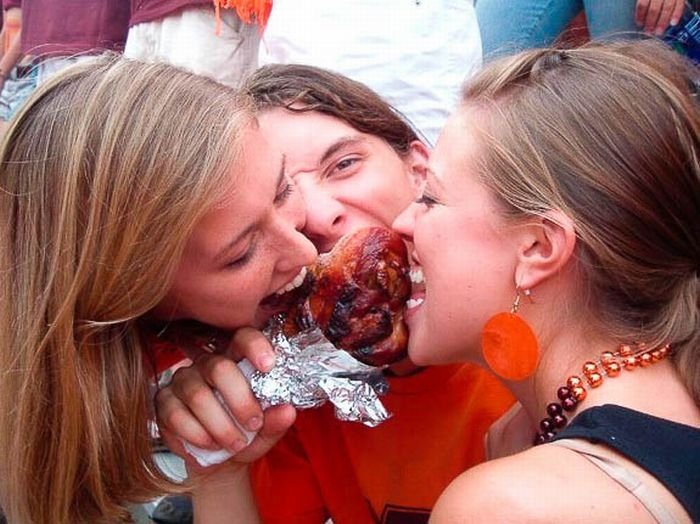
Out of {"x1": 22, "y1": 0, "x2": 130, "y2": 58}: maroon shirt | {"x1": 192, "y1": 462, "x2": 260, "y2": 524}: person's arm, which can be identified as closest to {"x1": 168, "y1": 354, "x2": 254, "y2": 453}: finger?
{"x1": 192, "y1": 462, "x2": 260, "y2": 524}: person's arm

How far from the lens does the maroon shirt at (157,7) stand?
8.87 ft

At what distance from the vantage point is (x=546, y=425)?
1.52 metres

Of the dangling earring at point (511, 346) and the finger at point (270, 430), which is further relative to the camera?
the finger at point (270, 430)

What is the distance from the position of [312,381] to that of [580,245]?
2.04ft

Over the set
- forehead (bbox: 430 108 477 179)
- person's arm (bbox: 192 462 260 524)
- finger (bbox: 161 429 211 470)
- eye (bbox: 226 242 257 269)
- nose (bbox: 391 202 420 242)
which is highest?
forehead (bbox: 430 108 477 179)

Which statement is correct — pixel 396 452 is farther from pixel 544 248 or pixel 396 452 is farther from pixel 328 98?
pixel 328 98

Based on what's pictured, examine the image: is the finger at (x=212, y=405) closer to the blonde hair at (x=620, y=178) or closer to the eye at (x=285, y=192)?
the eye at (x=285, y=192)

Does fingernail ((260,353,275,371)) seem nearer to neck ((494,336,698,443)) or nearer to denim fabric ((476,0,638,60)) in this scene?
neck ((494,336,698,443))

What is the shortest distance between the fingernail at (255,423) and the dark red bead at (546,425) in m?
0.54

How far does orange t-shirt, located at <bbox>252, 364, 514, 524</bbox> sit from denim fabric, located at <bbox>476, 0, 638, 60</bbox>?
107cm

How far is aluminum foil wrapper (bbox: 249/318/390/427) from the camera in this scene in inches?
67.3

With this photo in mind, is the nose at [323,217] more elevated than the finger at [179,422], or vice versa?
the nose at [323,217]

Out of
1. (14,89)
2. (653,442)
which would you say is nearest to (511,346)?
(653,442)

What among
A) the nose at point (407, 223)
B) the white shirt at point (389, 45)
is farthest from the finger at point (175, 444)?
the white shirt at point (389, 45)
